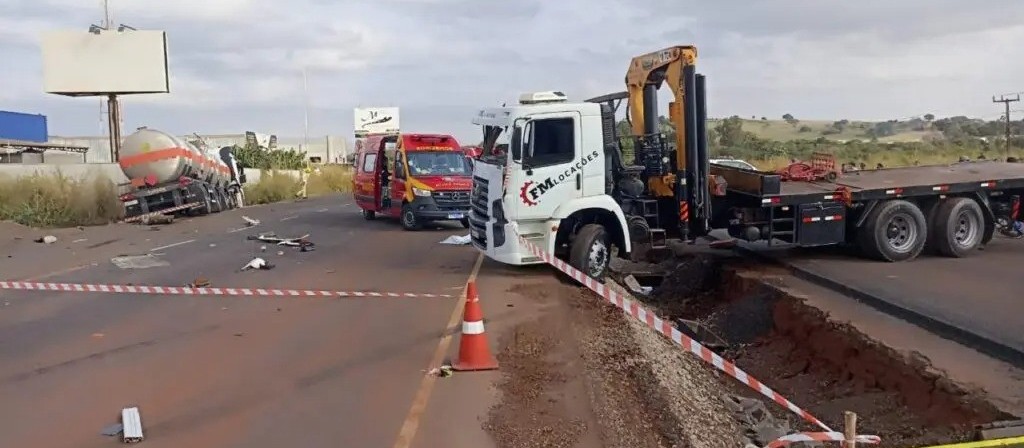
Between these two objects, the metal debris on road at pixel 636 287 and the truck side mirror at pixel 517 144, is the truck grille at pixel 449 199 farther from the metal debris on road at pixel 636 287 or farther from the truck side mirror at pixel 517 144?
the truck side mirror at pixel 517 144

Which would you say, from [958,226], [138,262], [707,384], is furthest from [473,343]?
[138,262]

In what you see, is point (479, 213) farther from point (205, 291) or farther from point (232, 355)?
point (232, 355)

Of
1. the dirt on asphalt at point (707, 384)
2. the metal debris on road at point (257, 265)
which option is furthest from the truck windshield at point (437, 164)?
the dirt on asphalt at point (707, 384)

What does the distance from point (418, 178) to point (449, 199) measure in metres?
0.93

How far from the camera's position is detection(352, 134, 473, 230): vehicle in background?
21.8m

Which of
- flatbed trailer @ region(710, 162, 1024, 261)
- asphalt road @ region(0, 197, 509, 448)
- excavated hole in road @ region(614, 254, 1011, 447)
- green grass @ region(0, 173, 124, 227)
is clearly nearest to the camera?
asphalt road @ region(0, 197, 509, 448)

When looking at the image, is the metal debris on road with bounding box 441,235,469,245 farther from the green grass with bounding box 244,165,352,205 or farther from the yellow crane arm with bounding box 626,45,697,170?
the green grass with bounding box 244,165,352,205

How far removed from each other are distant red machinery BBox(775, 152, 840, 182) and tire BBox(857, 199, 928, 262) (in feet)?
3.23

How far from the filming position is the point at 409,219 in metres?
22.2

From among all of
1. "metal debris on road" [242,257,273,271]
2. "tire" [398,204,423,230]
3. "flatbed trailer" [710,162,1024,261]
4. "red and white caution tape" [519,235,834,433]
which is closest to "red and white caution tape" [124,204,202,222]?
"tire" [398,204,423,230]

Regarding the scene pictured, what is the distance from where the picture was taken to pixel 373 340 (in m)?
9.16

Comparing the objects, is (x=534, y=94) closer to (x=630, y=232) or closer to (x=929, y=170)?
(x=630, y=232)

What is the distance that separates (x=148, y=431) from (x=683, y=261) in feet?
37.0

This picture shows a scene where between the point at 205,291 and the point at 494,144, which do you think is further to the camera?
the point at 494,144
